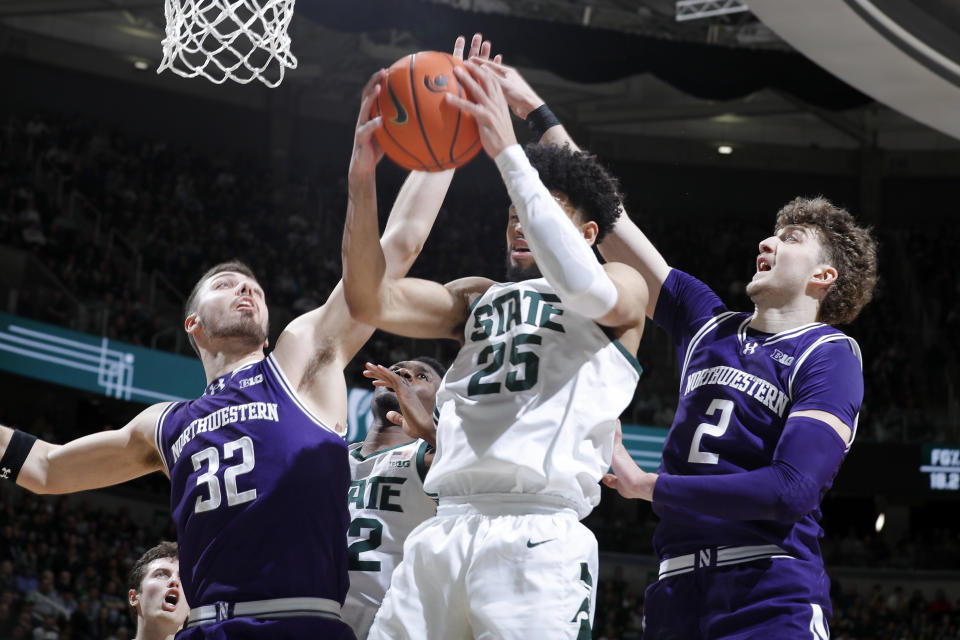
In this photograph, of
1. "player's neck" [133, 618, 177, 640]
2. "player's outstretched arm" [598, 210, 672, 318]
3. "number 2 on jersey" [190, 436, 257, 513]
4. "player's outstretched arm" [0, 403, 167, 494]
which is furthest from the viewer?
"player's neck" [133, 618, 177, 640]

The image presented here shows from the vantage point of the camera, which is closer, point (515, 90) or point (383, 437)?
point (515, 90)

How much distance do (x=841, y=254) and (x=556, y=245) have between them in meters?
1.20

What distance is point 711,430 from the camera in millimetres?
3201

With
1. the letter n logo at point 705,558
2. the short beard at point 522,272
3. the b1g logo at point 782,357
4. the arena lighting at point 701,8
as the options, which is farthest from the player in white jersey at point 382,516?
the arena lighting at point 701,8

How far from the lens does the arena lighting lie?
668 inches

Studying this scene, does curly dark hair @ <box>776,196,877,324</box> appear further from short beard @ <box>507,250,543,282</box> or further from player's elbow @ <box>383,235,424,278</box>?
player's elbow @ <box>383,235,424,278</box>

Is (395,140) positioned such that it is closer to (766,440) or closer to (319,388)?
(319,388)

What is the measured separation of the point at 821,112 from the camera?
2225 centimetres

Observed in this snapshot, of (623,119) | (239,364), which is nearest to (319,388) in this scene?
(239,364)

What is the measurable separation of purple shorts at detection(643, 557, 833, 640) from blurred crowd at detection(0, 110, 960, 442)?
40.1 feet

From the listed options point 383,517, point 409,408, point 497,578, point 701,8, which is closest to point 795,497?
point 497,578

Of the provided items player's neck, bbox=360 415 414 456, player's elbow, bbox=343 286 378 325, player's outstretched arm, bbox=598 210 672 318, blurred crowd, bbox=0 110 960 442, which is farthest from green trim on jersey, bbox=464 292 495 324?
blurred crowd, bbox=0 110 960 442

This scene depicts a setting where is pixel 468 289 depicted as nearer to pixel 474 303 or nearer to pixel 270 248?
pixel 474 303

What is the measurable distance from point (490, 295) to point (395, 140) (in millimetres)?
523
